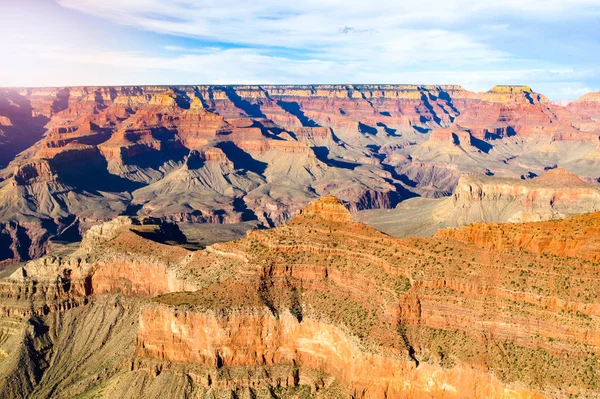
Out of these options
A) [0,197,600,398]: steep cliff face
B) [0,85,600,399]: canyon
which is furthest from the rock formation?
[0,197,600,398]: steep cliff face

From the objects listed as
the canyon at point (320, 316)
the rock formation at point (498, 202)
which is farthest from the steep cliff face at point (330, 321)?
the rock formation at point (498, 202)

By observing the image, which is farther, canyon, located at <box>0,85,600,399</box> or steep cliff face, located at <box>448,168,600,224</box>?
steep cliff face, located at <box>448,168,600,224</box>

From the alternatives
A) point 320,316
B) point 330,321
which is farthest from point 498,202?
point 330,321

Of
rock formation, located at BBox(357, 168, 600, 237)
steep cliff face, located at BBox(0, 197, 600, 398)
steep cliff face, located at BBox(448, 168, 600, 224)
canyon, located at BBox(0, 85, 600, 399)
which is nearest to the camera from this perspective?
steep cliff face, located at BBox(0, 197, 600, 398)

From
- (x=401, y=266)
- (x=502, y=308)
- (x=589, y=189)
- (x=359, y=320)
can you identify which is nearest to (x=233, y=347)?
(x=359, y=320)

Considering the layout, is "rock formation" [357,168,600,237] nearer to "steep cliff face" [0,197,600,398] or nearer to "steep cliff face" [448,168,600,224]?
"steep cliff face" [448,168,600,224]

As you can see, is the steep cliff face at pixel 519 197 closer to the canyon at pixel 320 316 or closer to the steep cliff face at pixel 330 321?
the canyon at pixel 320 316

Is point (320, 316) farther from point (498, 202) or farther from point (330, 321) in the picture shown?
point (498, 202)

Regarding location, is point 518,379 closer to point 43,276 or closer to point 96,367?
point 96,367
